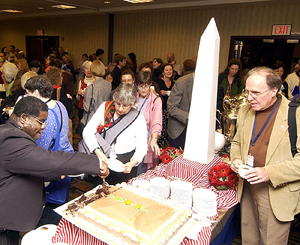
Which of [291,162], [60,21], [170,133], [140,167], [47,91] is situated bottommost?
[140,167]

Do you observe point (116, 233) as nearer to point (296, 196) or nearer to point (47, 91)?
point (296, 196)

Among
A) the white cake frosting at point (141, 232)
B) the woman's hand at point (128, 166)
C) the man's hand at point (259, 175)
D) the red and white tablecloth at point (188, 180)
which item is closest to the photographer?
the white cake frosting at point (141, 232)

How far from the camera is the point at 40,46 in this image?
11805 mm

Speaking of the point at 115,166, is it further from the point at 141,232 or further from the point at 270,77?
the point at 270,77

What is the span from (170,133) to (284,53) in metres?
5.55

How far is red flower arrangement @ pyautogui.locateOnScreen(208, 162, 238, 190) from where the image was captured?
1.88m

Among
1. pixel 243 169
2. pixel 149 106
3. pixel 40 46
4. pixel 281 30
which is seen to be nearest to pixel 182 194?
pixel 243 169

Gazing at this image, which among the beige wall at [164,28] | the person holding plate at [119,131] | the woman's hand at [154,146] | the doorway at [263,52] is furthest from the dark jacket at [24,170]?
the doorway at [263,52]

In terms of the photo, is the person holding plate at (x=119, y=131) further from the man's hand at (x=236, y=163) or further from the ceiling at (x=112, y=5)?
the ceiling at (x=112, y=5)

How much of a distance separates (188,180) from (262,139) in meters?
0.62

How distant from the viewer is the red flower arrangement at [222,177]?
73.9 inches

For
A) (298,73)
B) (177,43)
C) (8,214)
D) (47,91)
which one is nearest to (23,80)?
(47,91)

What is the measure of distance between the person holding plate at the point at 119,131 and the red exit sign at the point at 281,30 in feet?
17.7

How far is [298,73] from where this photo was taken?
17.4ft
